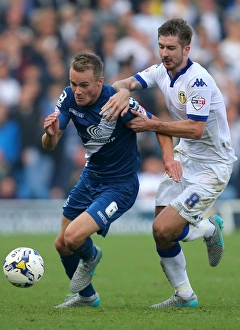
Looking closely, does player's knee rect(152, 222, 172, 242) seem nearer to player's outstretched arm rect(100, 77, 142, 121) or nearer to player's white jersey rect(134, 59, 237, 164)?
player's white jersey rect(134, 59, 237, 164)

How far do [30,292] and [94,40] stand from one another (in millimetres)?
11233

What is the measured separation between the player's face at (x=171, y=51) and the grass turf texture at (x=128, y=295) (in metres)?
2.55

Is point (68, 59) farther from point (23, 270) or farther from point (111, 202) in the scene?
point (23, 270)

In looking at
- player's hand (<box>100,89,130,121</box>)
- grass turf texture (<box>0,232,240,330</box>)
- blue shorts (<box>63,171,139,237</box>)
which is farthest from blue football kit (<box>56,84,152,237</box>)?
grass turf texture (<box>0,232,240,330</box>)

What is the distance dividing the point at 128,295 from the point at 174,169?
7.25 ft

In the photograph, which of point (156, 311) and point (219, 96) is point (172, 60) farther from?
point (156, 311)

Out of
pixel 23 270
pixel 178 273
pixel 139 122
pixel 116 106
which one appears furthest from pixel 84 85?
pixel 178 273

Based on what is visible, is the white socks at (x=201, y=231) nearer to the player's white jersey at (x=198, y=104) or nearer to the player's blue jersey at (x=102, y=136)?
the player's white jersey at (x=198, y=104)

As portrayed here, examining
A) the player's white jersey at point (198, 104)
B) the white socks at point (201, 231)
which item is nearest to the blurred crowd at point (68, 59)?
the white socks at point (201, 231)

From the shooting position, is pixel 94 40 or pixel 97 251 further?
pixel 94 40

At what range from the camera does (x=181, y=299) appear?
7922 mm

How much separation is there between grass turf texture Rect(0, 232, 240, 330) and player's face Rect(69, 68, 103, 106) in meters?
2.16

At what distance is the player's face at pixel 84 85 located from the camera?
24.0 feet

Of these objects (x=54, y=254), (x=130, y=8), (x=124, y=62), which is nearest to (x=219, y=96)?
(x=54, y=254)
